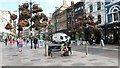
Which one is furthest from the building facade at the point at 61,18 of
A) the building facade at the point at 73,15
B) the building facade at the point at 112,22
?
the building facade at the point at 112,22

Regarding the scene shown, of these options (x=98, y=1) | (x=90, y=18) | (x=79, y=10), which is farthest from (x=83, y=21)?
(x=79, y=10)

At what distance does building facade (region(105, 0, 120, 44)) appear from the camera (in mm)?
42219

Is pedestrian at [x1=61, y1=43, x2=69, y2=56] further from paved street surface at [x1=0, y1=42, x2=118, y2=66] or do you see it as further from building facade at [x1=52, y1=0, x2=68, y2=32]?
building facade at [x1=52, y1=0, x2=68, y2=32]

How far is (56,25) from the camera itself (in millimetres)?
92250

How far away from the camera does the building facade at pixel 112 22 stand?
42.2m

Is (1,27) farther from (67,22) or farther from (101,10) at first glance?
(101,10)

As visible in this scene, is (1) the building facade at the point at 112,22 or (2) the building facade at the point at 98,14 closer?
(1) the building facade at the point at 112,22

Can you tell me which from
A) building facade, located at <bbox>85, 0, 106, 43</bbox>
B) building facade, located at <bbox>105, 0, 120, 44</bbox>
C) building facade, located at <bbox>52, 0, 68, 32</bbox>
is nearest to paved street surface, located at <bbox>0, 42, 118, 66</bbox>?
building facade, located at <bbox>105, 0, 120, 44</bbox>

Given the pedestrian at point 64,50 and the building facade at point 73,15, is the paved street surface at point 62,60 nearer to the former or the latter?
the pedestrian at point 64,50

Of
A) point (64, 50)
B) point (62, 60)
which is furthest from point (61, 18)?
point (62, 60)

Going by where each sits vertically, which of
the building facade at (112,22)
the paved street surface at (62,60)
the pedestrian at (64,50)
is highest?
the building facade at (112,22)

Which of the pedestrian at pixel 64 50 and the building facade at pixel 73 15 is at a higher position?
the building facade at pixel 73 15

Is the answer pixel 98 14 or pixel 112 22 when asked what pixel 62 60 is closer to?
pixel 112 22

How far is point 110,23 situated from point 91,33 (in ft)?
14.9
